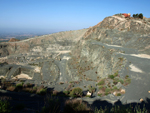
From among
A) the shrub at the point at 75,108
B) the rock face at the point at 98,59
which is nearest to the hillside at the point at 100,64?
the rock face at the point at 98,59

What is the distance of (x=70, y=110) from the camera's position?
18.6 ft

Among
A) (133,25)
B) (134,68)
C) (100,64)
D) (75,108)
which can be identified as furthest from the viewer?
(133,25)

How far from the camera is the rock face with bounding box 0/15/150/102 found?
14.7 meters

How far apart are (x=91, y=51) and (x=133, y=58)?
10250mm

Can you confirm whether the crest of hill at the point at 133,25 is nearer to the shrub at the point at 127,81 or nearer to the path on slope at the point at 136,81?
the path on slope at the point at 136,81

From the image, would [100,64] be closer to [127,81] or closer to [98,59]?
[98,59]

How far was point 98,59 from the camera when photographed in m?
21.5

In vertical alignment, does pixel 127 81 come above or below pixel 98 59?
below

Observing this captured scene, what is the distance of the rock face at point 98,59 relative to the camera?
48.3 ft

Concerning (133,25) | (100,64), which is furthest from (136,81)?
(133,25)

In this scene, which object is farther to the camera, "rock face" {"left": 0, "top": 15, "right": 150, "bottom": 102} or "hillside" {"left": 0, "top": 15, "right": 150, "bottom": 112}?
"rock face" {"left": 0, "top": 15, "right": 150, "bottom": 102}

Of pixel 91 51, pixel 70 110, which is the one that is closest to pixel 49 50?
pixel 91 51

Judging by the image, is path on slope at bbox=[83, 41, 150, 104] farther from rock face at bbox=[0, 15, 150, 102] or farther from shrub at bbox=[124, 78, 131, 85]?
shrub at bbox=[124, 78, 131, 85]

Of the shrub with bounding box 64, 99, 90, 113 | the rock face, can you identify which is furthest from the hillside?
the shrub with bounding box 64, 99, 90, 113
